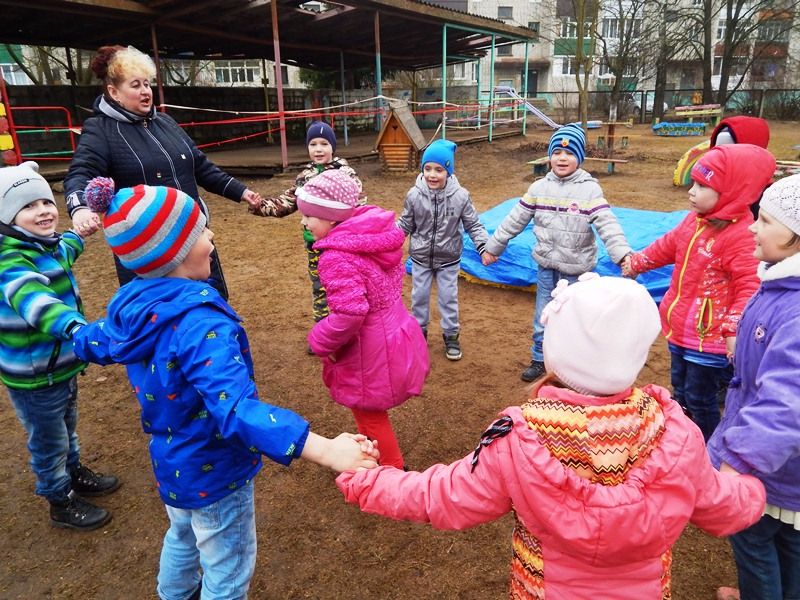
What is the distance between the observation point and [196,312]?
155 centimetres

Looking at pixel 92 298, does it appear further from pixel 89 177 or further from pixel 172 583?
pixel 172 583

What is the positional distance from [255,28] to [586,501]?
1684cm

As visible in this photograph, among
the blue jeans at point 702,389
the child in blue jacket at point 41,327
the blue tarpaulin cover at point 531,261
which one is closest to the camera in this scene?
the child in blue jacket at point 41,327

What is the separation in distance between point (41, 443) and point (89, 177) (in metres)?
1.25

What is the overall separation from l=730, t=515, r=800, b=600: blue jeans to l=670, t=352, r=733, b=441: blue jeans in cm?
102

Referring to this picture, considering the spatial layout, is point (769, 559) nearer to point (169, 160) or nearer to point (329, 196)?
point (329, 196)

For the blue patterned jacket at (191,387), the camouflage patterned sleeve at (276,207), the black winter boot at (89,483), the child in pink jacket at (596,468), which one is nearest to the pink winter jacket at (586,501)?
the child in pink jacket at (596,468)

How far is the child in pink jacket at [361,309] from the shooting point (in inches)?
93.2

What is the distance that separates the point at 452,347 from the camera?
440cm

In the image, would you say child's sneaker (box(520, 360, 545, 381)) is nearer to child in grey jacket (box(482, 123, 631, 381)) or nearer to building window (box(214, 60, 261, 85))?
child in grey jacket (box(482, 123, 631, 381))

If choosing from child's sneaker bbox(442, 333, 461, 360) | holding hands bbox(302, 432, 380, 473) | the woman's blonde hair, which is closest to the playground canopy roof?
the woman's blonde hair

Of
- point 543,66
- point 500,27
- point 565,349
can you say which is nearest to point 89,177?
point 565,349

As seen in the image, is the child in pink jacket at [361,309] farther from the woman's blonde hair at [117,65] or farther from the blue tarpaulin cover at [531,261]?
the blue tarpaulin cover at [531,261]

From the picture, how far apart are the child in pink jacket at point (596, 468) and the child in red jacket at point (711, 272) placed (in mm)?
1240
